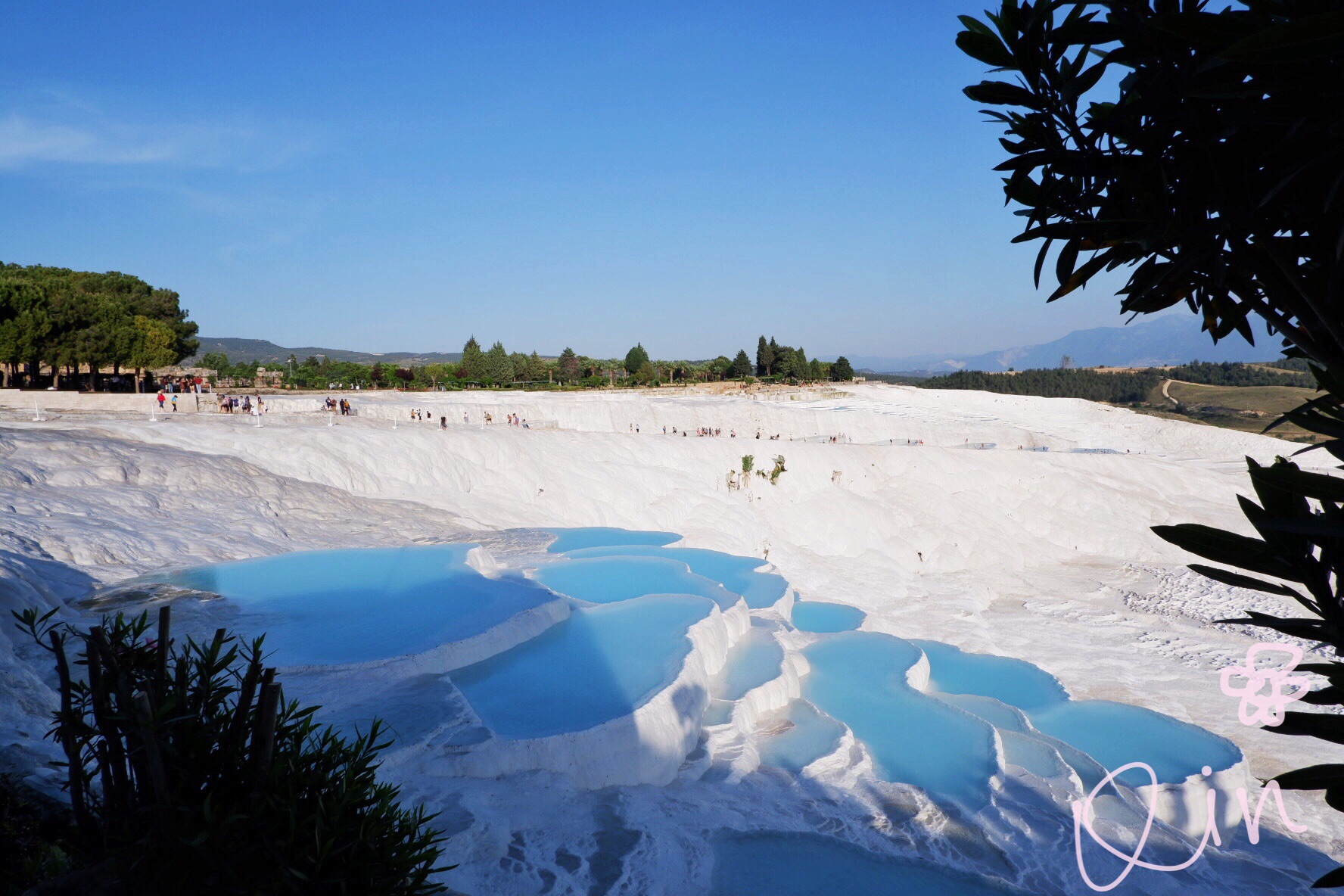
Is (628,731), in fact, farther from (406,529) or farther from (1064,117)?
(406,529)

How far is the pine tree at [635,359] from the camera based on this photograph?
233 feet

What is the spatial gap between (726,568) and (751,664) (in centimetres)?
560

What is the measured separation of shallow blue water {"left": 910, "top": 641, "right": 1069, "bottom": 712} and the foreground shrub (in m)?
10.5

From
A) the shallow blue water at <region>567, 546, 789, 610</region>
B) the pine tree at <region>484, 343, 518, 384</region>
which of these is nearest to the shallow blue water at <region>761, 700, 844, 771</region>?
the shallow blue water at <region>567, 546, 789, 610</region>

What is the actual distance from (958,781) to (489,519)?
1262 cm

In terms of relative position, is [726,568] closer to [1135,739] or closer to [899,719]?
[899,719]

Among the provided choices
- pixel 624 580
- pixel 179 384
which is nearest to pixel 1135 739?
pixel 624 580

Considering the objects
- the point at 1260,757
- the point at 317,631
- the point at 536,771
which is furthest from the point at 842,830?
the point at 1260,757

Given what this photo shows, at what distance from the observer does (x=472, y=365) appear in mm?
65625

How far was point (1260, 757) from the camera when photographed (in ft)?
37.3

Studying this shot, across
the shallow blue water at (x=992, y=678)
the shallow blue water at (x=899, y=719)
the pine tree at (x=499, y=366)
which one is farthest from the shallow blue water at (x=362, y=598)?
the pine tree at (x=499, y=366)

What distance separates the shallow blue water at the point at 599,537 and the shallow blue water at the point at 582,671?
16.5ft

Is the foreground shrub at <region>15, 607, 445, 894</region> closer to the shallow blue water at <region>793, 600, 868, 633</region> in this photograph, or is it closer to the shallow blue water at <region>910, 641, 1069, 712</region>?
the shallow blue water at <region>910, 641, 1069, 712</region>

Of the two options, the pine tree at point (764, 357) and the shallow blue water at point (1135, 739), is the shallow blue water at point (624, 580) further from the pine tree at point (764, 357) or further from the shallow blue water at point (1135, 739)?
the pine tree at point (764, 357)
